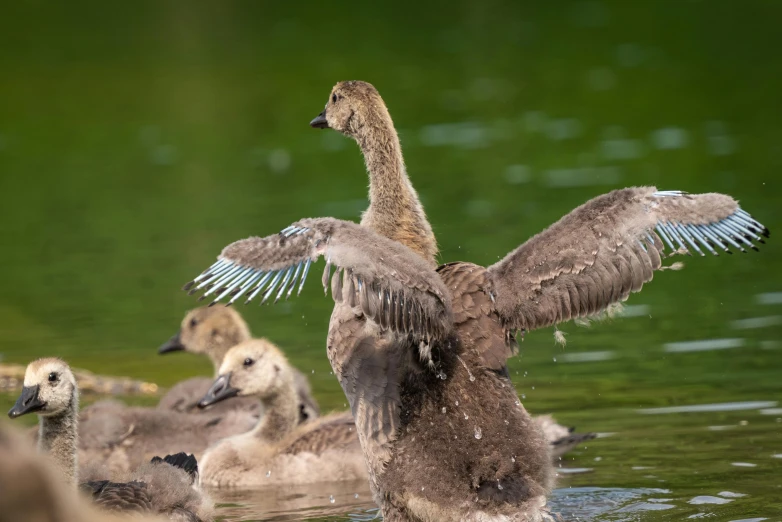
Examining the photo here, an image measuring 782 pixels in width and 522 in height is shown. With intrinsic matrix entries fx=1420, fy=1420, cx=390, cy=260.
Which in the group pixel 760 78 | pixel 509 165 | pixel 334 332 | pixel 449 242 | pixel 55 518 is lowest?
pixel 55 518

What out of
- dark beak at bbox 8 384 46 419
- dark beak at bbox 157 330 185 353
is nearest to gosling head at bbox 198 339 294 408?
dark beak at bbox 157 330 185 353

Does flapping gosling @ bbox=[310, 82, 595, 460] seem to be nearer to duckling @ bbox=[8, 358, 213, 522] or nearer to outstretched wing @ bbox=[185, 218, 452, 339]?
outstretched wing @ bbox=[185, 218, 452, 339]

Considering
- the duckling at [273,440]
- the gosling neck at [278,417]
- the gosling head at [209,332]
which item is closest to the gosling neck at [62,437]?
the duckling at [273,440]

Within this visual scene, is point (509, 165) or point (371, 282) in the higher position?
point (509, 165)

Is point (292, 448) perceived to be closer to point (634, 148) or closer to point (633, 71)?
point (634, 148)

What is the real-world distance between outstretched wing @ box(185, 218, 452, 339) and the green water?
95.6 inches

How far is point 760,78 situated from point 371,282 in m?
23.4

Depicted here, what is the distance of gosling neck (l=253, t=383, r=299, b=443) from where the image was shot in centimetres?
1258

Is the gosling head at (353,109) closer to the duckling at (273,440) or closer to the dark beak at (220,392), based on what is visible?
the duckling at (273,440)

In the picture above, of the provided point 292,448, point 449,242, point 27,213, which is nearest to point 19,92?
point 27,213

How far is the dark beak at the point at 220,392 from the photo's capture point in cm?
Result: 1241

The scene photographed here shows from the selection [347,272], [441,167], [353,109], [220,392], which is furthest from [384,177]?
[441,167]

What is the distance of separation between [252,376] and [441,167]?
504 inches

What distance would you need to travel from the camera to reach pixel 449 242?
18.0 m
